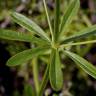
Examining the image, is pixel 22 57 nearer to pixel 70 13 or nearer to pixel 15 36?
pixel 15 36

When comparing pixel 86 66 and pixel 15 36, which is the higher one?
pixel 15 36

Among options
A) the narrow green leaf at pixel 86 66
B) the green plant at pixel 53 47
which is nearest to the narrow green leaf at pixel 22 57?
the green plant at pixel 53 47

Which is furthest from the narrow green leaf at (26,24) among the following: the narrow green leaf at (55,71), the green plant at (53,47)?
the narrow green leaf at (55,71)

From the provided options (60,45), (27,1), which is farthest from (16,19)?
(27,1)

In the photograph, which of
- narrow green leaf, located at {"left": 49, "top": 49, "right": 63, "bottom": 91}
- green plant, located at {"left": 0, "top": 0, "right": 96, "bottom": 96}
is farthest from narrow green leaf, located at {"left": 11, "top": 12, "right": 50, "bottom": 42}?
narrow green leaf, located at {"left": 49, "top": 49, "right": 63, "bottom": 91}

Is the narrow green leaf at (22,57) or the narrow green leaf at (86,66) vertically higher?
the narrow green leaf at (22,57)

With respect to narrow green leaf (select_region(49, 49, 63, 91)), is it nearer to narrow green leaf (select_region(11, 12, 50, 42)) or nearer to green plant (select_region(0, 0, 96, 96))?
green plant (select_region(0, 0, 96, 96))

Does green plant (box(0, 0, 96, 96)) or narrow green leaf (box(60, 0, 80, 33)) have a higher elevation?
narrow green leaf (box(60, 0, 80, 33))

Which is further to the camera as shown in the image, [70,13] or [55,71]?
[70,13]

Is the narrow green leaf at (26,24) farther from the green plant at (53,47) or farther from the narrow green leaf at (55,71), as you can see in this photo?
the narrow green leaf at (55,71)

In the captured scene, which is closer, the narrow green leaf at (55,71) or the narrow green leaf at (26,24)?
the narrow green leaf at (55,71)

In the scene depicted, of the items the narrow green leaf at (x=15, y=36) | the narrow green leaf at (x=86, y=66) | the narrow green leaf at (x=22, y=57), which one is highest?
the narrow green leaf at (x=15, y=36)

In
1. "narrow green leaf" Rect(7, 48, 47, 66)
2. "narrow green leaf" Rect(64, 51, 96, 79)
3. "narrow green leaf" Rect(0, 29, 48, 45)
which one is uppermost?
"narrow green leaf" Rect(0, 29, 48, 45)

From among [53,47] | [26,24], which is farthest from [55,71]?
[26,24]
